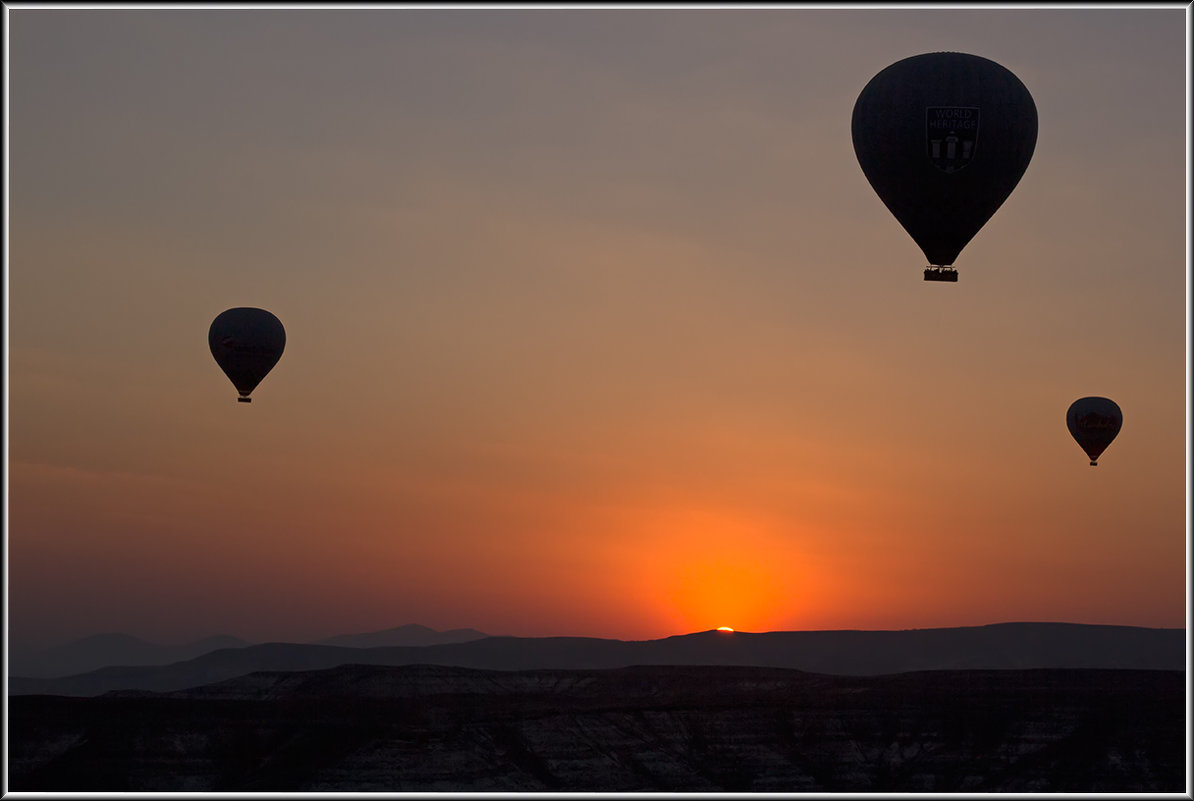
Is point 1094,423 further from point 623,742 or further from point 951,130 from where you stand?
point 951,130

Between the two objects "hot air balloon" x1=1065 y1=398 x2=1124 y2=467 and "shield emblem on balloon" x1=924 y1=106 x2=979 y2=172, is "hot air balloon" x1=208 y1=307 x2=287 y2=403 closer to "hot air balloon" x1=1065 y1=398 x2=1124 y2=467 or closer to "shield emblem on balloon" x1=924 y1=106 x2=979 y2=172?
"shield emblem on balloon" x1=924 y1=106 x2=979 y2=172

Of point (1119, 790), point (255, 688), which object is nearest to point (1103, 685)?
point (1119, 790)

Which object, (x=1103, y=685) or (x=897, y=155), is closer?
(x=897, y=155)

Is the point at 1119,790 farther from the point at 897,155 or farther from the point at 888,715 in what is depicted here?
the point at 897,155

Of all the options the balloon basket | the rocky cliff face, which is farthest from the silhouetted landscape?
the balloon basket

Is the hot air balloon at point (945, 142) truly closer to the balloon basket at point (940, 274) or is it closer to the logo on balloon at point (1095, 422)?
the balloon basket at point (940, 274)

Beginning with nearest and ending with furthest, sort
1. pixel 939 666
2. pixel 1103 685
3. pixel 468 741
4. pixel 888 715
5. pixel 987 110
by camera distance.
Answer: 1. pixel 987 110
2. pixel 468 741
3. pixel 888 715
4. pixel 1103 685
5. pixel 939 666

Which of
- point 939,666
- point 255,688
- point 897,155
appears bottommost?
point 939,666
